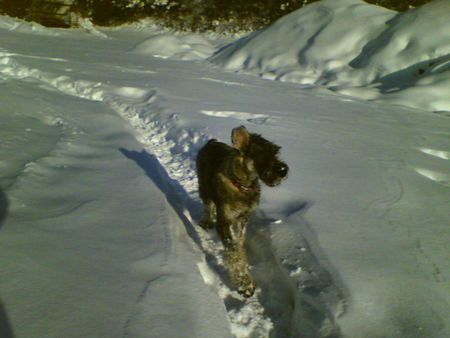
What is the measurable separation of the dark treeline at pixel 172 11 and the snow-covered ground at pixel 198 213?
15.1 metres

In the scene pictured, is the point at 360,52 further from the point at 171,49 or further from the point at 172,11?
the point at 172,11

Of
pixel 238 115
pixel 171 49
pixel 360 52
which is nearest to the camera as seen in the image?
pixel 238 115

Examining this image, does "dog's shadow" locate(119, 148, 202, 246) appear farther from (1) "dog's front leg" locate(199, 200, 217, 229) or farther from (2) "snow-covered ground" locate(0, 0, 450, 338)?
(1) "dog's front leg" locate(199, 200, 217, 229)

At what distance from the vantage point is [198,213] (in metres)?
4.45

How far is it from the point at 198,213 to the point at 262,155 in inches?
72.0

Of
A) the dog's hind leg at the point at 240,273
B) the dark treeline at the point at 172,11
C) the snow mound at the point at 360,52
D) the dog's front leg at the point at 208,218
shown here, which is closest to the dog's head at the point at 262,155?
the dog's hind leg at the point at 240,273

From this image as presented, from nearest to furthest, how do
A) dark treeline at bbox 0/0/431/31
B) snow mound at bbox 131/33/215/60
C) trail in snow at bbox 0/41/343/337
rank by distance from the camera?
trail in snow at bbox 0/41/343/337 → snow mound at bbox 131/33/215/60 → dark treeline at bbox 0/0/431/31

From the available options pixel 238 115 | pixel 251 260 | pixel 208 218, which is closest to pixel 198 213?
pixel 208 218

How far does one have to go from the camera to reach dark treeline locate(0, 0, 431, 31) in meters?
22.0

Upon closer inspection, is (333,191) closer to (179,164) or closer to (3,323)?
(179,164)

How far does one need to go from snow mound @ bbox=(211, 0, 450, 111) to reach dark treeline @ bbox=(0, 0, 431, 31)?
7.97 metres

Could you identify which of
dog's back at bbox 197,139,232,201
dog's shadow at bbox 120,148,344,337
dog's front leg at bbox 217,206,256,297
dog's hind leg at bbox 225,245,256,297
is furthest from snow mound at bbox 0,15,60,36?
dog's hind leg at bbox 225,245,256,297

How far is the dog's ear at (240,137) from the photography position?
9.38 ft

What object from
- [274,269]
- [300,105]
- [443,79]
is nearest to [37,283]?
[274,269]
